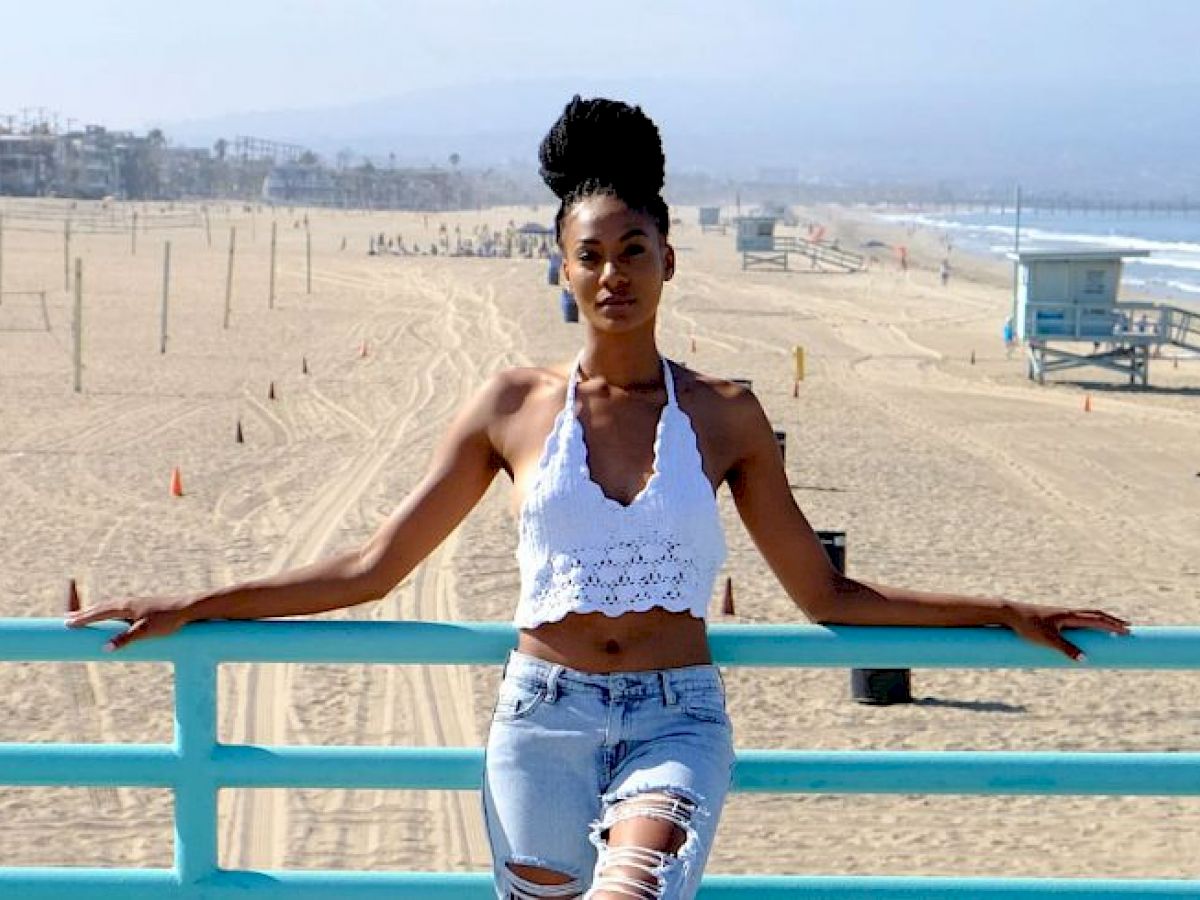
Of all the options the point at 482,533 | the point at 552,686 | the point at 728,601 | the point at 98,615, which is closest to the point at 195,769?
the point at 98,615

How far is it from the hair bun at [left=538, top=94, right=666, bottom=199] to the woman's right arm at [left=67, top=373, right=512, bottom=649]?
37 cm

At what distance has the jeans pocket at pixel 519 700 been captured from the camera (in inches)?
113

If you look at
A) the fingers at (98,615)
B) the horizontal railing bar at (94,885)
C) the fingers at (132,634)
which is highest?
the fingers at (98,615)

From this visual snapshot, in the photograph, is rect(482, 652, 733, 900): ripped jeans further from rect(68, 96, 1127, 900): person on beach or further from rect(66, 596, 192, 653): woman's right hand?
rect(66, 596, 192, 653): woman's right hand

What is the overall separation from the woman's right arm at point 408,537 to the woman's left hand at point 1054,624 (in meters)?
0.87

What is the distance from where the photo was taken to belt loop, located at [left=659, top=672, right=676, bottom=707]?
9.34ft

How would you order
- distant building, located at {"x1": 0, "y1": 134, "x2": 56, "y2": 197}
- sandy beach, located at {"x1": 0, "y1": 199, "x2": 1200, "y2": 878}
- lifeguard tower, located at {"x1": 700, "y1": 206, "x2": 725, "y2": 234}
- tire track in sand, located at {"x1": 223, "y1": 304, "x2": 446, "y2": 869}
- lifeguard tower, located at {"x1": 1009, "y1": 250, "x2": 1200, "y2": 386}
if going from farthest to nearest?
distant building, located at {"x1": 0, "y1": 134, "x2": 56, "y2": 197} → lifeguard tower, located at {"x1": 700, "y1": 206, "x2": 725, "y2": 234} → lifeguard tower, located at {"x1": 1009, "y1": 250, "x2": 1200, "y2": 386} → sandy beach, located at {"x1": 0, "y1": 199, "x2": 1200, "y2": 878} → tire track in sand, located at {"x1": 223, "y1": 304, "x2": 446, "y2": 869}

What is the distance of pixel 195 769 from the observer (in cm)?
298

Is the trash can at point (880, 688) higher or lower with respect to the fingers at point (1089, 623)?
lower

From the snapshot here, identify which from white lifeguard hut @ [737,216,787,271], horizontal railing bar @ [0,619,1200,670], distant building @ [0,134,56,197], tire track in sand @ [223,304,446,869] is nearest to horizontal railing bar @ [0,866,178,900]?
horizontal railing bar @ [0,619,1200,670]

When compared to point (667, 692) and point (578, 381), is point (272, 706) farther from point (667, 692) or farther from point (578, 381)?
point (667, 692)

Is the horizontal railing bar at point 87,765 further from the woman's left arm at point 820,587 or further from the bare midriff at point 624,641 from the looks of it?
the woman's left arm at point 820,587

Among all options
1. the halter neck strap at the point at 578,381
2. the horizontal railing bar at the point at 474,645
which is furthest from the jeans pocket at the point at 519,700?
the halter neck strap at the point at 578,381

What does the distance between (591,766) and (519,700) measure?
151mm
